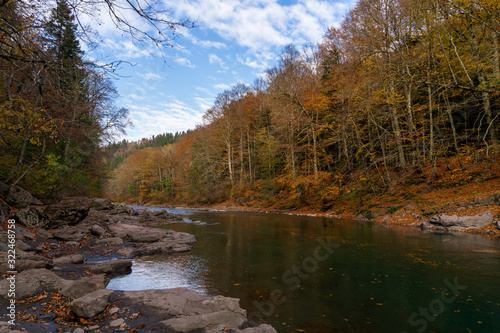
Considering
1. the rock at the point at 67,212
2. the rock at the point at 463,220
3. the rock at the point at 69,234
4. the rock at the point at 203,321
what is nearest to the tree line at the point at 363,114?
the rock at the point at 463,220

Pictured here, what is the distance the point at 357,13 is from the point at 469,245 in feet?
54.2

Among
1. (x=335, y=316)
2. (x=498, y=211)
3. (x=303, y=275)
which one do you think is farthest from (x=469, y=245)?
(x=335, y=316)

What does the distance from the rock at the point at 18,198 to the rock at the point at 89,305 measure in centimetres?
908

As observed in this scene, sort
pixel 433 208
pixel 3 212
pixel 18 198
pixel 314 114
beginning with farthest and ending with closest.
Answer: pixel 314 114, pixel 433 208, pixel 18 198, pixel 3 212

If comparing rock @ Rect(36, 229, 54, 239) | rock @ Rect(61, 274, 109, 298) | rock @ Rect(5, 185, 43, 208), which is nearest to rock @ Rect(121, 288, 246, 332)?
rock @ Rect(61, 274, 109, 298)

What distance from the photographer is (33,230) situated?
8.84 meters

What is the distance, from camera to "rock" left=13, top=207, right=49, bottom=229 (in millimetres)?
8836

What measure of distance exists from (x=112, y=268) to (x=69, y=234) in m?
4.49

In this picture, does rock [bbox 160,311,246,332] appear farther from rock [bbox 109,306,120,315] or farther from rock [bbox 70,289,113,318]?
rock [bbox 70,289,113,318]

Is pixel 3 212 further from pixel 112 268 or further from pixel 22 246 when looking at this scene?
pixel 112 268

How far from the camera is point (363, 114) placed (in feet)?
60.1

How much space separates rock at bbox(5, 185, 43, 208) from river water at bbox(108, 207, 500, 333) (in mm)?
6501

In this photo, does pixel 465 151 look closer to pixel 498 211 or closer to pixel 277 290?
pixel 498 211

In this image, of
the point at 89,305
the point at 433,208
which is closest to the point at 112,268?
the point at 89,305
